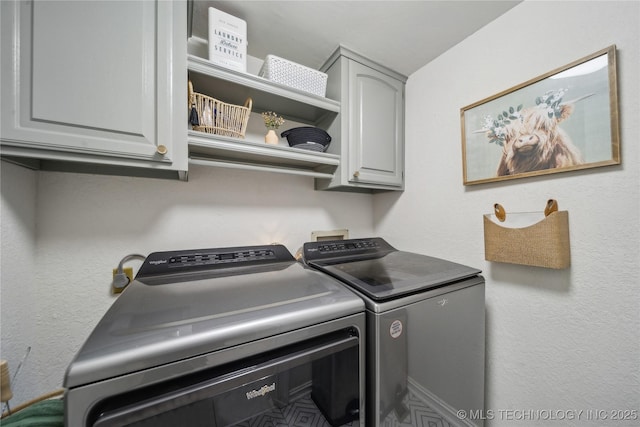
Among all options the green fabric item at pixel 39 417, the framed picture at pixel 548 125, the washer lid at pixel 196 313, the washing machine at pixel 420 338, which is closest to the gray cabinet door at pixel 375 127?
the framed picture at pixel 548 125

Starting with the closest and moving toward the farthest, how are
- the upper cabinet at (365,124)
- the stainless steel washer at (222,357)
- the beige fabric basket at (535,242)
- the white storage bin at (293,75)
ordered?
the stainless steel washer at (222,357) < the beige fabric basket at (535,242) < the white storage bin at (293,75) < the upper cabinet at (365,124)

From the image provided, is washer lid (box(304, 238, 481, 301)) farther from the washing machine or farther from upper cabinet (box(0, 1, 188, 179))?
upper cabinet (box(0, 1, 188, 179))

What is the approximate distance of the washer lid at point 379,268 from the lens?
2.63 feet

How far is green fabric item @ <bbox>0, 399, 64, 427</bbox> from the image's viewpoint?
1.88ft

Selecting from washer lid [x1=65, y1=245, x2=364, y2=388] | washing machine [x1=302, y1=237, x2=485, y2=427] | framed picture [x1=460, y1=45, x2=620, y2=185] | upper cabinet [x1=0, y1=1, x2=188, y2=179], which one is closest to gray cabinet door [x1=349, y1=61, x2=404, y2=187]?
framed picture [x1=460, y1=45, x2=620, y2=185]

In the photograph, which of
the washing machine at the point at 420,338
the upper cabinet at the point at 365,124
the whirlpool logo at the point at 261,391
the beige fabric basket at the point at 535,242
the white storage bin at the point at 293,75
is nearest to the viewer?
the whirlpool logo at the point at 261,391

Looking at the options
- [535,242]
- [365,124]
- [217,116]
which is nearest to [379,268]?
[535,242]

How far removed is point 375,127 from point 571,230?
1027mm

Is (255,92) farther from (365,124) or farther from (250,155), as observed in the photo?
(365,124)

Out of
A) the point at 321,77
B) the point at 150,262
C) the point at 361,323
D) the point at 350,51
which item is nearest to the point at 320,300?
the point at 361,323

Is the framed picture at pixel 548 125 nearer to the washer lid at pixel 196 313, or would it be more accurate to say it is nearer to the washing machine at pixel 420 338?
the washing machine at pixel 420 338

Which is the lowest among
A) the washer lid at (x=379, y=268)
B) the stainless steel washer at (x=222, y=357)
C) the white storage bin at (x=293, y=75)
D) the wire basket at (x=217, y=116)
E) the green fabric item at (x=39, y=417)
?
the green fabric item at (x=39, y=417)

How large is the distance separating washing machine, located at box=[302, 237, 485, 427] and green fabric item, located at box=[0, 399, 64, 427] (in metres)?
0.88

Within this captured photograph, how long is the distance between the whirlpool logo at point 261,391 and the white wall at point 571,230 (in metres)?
1.14
